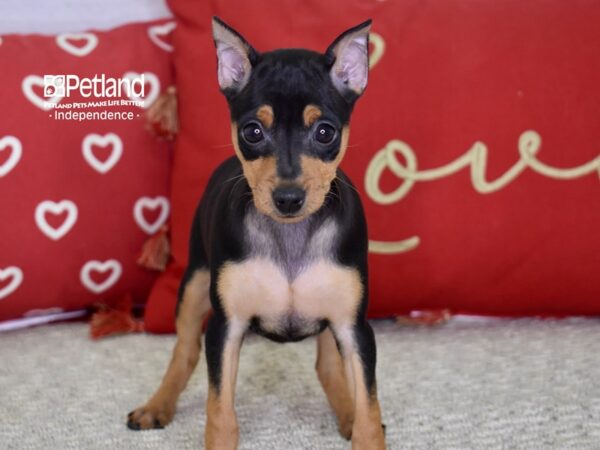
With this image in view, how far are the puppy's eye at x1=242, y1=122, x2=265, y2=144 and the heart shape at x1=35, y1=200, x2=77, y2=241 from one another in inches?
33.3

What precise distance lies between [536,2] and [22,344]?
1.36m

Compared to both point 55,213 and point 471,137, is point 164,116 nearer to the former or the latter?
point 55,213

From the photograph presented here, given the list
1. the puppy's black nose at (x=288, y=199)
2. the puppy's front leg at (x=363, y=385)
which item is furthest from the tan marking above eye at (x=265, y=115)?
the puppy's front leg at (x=363, y=385)

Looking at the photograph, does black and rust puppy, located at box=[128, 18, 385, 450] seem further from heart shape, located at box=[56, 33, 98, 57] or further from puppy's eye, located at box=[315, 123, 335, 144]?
heart shape, located at box=[56, 33, 98, 57]

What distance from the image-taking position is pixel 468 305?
194 cm

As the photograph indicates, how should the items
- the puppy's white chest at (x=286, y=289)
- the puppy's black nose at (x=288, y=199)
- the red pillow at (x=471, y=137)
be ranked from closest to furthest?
the puppy's black nose at (x=288, y=199), the puppy's white chest at (x=286, y=289), the red pillow at (x=471, y=137)

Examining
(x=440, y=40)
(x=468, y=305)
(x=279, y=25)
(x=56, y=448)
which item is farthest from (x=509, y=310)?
(x=56, y=448)

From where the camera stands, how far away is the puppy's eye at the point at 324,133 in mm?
1229

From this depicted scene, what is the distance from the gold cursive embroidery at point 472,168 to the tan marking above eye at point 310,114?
670 millimetres

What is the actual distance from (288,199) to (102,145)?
0.92m

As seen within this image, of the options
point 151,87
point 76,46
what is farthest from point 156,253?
point 76,46

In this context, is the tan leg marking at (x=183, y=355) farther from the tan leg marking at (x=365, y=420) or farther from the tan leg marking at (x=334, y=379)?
the tan leg marking at (x=365, y=420)

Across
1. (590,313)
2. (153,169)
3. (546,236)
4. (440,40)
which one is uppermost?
(440,40)

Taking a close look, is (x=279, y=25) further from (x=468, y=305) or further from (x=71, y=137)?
(x=468, y=305)
